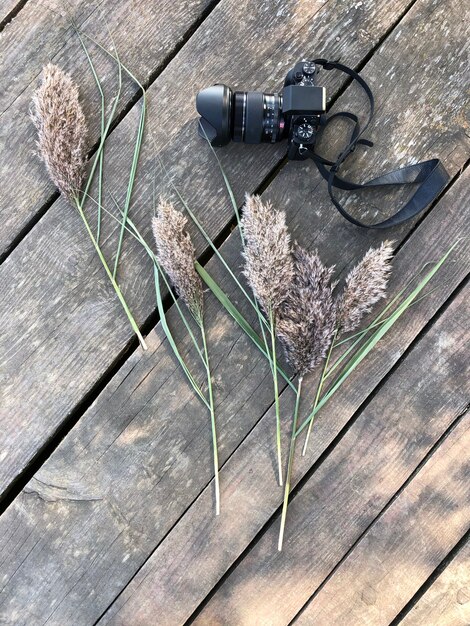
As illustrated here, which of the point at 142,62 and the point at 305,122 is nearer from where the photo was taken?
the point at 305,122

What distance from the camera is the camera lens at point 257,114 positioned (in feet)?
3.76

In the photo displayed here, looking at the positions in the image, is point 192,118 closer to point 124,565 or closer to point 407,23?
point 407,23

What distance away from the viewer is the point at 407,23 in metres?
1.27

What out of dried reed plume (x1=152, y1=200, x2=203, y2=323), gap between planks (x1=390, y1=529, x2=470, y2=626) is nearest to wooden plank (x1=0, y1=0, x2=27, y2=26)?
dried reed plume (x1=152, y1=200, x2=203, y2=323)

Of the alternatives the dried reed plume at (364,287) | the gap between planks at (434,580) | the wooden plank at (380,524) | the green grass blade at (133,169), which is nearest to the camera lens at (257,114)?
the green grass blade at (133,169)

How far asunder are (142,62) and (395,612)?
1.40m

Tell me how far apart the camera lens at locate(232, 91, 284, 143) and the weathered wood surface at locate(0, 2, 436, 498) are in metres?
0.10

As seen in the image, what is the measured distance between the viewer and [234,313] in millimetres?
1235

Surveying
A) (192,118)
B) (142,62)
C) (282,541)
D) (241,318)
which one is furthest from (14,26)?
(282,541)

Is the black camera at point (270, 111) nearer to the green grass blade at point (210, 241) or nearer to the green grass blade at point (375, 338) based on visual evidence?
the green grass blade at point (210, 241)

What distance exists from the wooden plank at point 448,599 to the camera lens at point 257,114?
40.5 inches

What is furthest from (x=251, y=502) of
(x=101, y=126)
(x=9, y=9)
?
(x=9, y=9)

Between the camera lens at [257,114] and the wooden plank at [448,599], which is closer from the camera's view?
the camera lens at [257,114]

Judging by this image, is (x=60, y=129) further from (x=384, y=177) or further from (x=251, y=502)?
(x=251, y=502)
